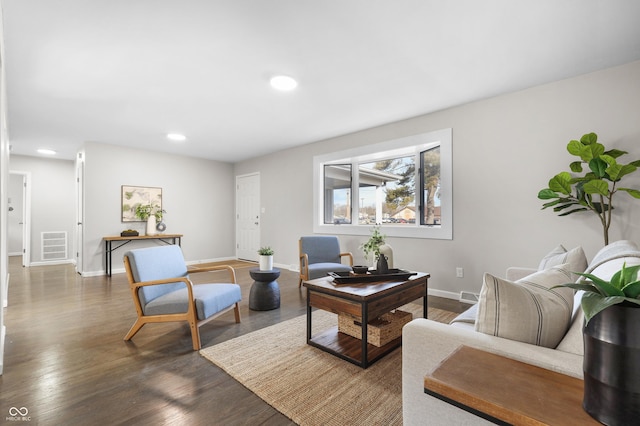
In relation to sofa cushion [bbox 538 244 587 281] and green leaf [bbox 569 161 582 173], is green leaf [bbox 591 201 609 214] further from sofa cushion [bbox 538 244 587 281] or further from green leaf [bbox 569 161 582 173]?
sofa cushion [bbox 538 244 587 281]

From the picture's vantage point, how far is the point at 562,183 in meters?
2.67

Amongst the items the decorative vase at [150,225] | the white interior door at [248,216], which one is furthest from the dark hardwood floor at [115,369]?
the white interior door at [248,216]

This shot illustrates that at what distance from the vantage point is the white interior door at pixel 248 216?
22.2ft

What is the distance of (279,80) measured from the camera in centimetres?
296

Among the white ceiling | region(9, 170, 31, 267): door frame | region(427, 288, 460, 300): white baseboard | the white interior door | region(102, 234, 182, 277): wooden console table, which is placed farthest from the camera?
the white interior door

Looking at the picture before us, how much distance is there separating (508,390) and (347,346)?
1.73 metres

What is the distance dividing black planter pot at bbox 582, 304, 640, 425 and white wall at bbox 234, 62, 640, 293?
299cm

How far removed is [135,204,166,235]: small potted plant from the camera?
19.3 ft

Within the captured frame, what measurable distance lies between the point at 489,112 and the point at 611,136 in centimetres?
112

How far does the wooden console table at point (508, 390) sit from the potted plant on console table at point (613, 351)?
5 centimetres

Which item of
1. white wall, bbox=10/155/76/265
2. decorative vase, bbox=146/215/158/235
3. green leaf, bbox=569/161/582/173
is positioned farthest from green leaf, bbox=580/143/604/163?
white wall, bbox=10/155/76/265

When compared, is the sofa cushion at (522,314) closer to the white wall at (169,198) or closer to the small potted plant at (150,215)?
the small potted plant at (150,215)
